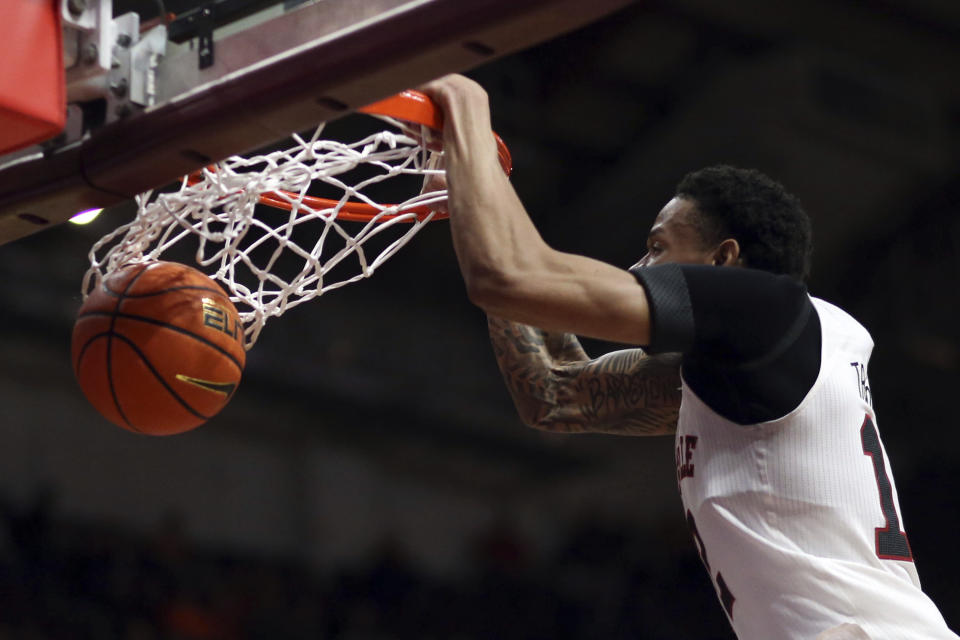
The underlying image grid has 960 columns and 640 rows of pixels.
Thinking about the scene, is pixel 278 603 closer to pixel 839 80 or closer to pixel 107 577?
pixel 107 577

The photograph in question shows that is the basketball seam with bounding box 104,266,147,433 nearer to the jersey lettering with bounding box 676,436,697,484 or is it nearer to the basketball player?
the basketball player

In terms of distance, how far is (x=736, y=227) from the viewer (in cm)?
214

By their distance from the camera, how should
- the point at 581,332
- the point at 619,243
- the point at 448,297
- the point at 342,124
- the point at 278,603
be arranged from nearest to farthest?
the point at 581,332, the point at 342,124, the point at 278,603, the point at 619,243, the point at 448,297

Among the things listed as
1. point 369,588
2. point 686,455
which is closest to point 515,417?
point 369,588

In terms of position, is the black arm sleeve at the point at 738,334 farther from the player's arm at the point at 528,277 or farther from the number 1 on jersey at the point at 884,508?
the number 1 on jersey at the point at 884,508

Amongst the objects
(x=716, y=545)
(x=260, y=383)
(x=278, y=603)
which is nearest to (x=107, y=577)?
(x=278, y=603)

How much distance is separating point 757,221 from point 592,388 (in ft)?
1.95

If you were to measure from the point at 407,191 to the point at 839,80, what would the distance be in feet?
6.88

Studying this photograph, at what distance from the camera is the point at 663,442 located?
250 inches

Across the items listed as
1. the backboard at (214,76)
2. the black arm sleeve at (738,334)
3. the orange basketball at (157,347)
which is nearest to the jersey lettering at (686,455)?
the black arm sleeve at (738,334)

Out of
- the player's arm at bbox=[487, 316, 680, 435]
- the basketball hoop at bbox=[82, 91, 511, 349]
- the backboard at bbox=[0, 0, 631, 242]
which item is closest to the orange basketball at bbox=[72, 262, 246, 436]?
the basketball hoop at bbox=[82, 91, 511, 349]

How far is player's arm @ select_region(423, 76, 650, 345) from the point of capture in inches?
65.5

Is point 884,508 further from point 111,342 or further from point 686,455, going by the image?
point 111,342

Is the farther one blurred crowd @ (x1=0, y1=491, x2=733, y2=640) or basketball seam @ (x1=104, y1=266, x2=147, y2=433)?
blurred crowd @ (x1=0, y1=491, x2=733, y2=640)
